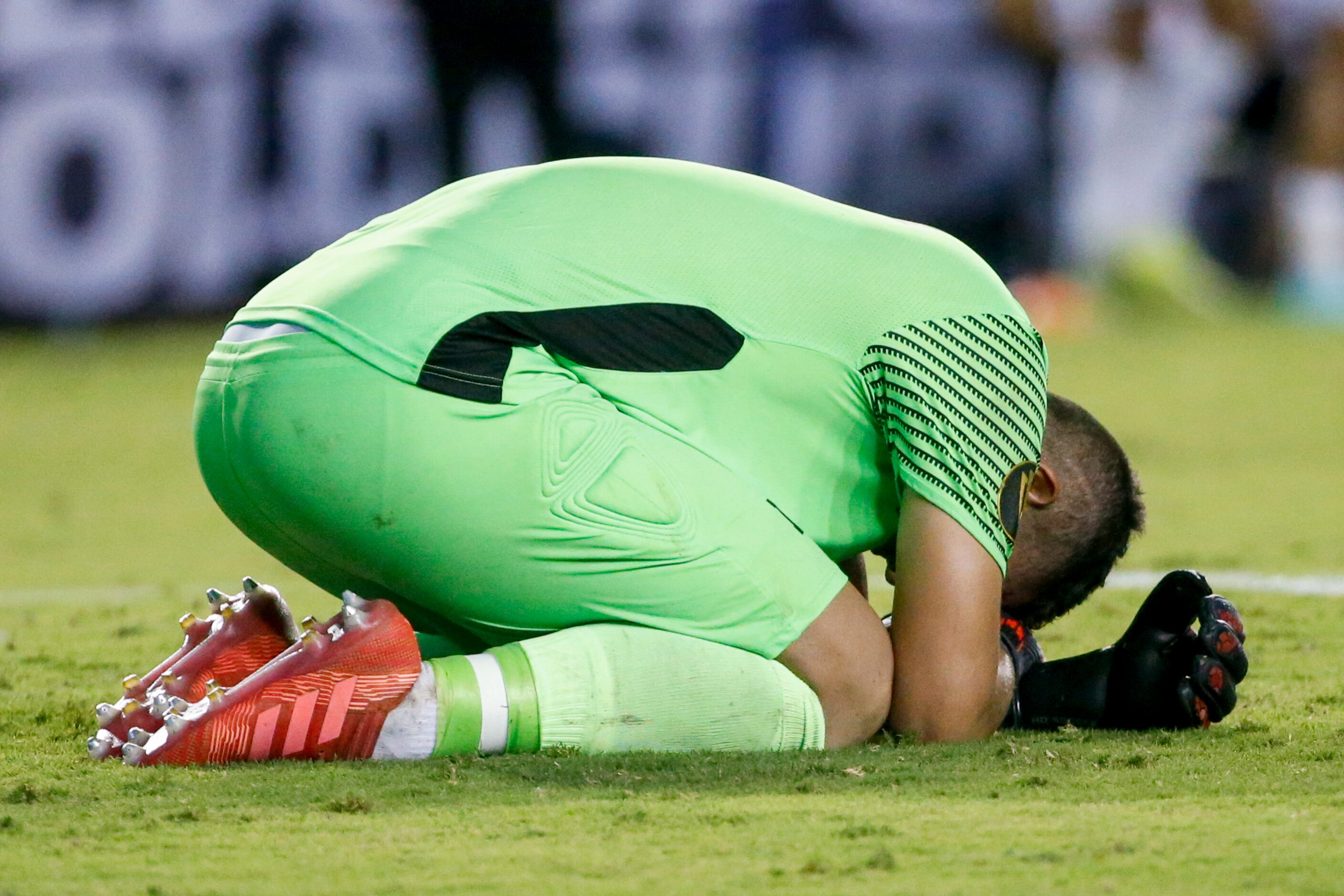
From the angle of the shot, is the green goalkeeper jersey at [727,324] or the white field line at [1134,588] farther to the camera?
the white field line at [1134,588]

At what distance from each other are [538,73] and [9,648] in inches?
291

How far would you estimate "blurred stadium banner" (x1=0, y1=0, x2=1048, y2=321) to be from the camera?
9.12 metres

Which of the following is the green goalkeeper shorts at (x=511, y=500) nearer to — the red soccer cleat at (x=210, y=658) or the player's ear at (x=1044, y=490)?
the red soccer cleat at (x=210, y=658)

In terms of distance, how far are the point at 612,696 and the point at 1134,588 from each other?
1.83 m

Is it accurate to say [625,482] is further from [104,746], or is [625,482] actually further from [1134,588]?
[1134,588]

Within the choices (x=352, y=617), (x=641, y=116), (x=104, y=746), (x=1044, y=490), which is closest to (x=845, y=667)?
(x=1044, y=490)

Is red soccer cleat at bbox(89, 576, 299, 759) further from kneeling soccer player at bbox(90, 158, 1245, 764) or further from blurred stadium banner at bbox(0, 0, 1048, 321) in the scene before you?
blurred stadium banner at bbox(0, 0, 1048, 321)

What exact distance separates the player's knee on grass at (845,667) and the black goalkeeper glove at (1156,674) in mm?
255

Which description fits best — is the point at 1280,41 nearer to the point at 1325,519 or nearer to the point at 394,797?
the point at 1325,519

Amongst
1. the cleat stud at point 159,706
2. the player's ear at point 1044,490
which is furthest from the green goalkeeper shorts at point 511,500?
the player's ear at point 1044,490

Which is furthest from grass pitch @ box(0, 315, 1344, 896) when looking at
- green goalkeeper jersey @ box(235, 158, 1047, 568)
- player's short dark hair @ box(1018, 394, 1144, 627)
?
green goalkeeper jersey @ box(235, 158, 1047, 568)

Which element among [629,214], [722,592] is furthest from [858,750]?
[629,214]

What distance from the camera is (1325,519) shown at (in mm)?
4660

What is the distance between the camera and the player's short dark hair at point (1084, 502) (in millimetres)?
2424
